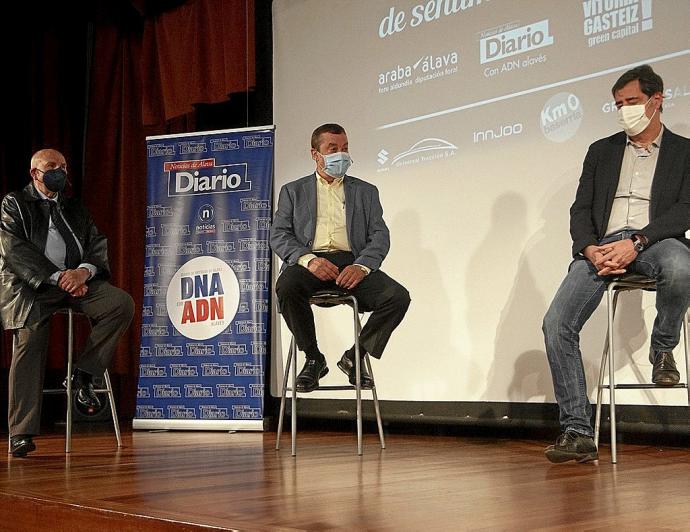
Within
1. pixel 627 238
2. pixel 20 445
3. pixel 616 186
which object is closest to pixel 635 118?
pixel 616 186

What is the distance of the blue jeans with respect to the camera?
9.11ft

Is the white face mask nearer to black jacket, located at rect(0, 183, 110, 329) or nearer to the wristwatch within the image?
the wristwatch

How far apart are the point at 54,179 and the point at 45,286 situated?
47 cm

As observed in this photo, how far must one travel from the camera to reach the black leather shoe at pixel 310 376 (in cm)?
322

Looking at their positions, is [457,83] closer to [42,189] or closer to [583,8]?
[583,8]

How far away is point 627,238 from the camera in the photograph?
285 centimetres

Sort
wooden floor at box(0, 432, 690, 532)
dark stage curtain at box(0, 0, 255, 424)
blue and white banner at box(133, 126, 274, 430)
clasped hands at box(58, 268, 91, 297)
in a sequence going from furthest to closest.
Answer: dark stage curtain at box(0, 0, 255, 424) < blue and white banner at box(133, 126, 274, 430) < clasped hands at box(58, 268, 91, 297) < wooden floor at box(0, 432, 690, 532)

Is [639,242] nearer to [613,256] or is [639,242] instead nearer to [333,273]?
[613,256]

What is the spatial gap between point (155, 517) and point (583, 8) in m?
2.94

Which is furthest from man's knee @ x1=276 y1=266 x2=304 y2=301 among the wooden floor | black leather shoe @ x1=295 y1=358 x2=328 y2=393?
the wooden floor

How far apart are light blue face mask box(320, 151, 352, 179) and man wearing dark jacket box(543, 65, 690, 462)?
3.03ft

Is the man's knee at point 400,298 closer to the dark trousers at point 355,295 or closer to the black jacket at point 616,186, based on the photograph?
the dark trousers at point 355,295

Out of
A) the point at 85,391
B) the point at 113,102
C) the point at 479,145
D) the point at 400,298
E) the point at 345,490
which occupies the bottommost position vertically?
the point at 345,490

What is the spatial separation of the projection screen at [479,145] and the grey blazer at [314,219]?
2.81ft
